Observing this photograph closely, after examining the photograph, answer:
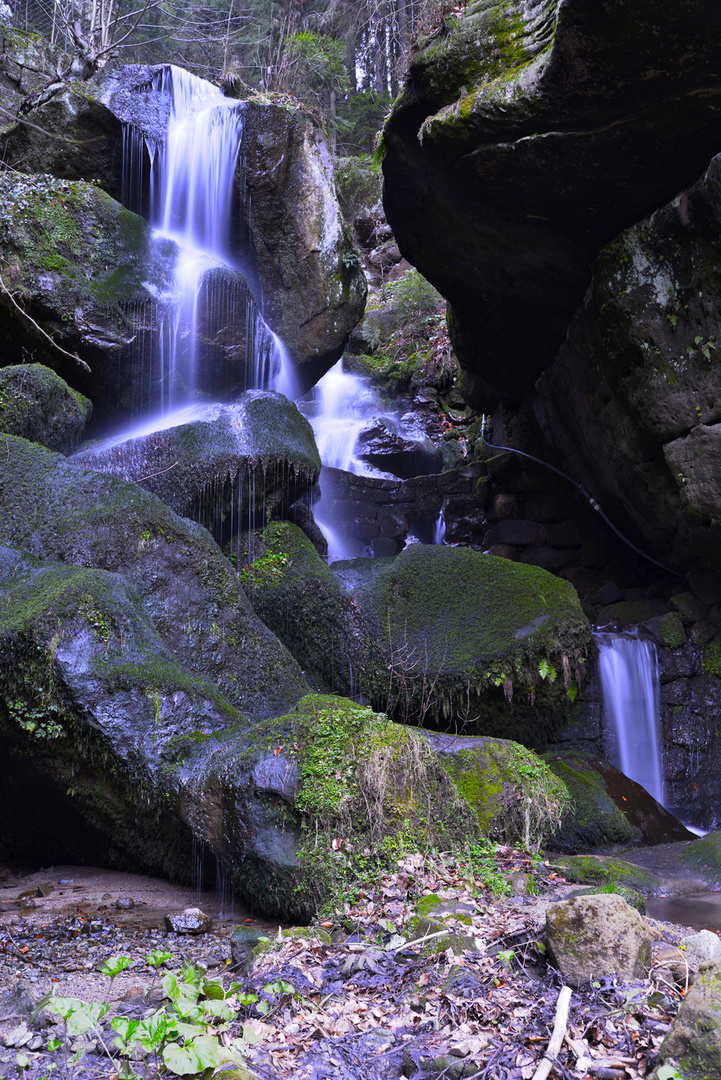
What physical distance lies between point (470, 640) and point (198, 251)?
7808mm

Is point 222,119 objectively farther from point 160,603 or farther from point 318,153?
point 160,603

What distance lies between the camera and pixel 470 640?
8086 mm

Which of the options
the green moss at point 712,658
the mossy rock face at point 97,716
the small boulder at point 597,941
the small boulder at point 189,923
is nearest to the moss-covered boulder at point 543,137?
the green moss at point 712,658

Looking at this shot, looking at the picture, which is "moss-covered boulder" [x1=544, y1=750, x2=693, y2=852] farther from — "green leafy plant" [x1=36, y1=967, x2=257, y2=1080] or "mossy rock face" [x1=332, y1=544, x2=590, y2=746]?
"green leafy plant" [x1=36, y1=967, x2=257, y2=1080]

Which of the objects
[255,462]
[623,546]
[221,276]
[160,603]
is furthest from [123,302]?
[623,546]

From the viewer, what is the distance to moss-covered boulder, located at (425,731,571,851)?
5.34 meters

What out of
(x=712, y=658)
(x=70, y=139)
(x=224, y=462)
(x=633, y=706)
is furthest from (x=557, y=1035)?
(x=70, y=139)

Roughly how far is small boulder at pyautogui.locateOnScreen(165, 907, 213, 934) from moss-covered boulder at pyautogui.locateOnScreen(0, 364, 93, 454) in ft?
17.6

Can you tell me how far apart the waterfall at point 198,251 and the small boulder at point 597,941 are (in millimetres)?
8648

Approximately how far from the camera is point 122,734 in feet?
16.9

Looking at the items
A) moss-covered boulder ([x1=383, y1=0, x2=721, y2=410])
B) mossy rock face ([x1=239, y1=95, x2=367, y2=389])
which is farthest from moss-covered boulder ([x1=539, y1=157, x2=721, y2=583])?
mossy rock face ([x1=239, y1=95, x2=367, y2=389])

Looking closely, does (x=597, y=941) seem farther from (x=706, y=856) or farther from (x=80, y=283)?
(x=80, y=283)

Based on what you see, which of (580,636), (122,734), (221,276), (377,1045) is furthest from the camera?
(221,276)

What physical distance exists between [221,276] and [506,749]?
800 centimetres
